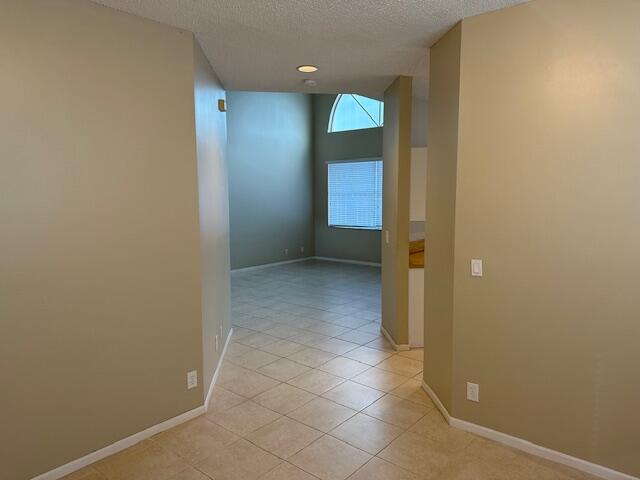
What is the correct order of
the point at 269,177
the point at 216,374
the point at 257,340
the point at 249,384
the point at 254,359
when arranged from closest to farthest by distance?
1. the point at 249,384
2. the point at 216,374
3. the point at 254,359
4. the point at 257,340
5. the point at 269,177

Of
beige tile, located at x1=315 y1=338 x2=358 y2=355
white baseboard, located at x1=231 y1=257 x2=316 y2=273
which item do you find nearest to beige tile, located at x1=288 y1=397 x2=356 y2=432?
beige tile, located at x1=315 y1=338 x2=358 y2=355

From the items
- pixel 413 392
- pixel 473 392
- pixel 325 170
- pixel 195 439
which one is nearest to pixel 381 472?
pixel 473 392

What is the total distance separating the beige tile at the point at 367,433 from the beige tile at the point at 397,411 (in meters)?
0.07

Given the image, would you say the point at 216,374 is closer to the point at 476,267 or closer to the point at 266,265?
the point at 476,267

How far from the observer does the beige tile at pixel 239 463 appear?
2.37 meters

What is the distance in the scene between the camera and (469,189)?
2.62 m

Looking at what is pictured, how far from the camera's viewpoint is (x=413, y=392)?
333 cm

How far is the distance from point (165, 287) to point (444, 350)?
1868mm

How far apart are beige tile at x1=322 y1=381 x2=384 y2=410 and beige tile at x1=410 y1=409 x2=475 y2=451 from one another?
430 millimetres

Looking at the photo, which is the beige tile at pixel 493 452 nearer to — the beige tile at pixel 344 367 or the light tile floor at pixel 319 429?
the light tile floor at pixel 319 429

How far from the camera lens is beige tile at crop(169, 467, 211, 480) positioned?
2.34m

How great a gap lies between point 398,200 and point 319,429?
2129 mm

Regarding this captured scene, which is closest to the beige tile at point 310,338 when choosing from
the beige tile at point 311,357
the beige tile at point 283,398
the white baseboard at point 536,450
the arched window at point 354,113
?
the beige tile at point 311,357

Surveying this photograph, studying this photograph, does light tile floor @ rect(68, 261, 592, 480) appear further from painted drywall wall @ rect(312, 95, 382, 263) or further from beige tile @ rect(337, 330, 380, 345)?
painted drywall wall @ rect(312, 95, 382, 263)
